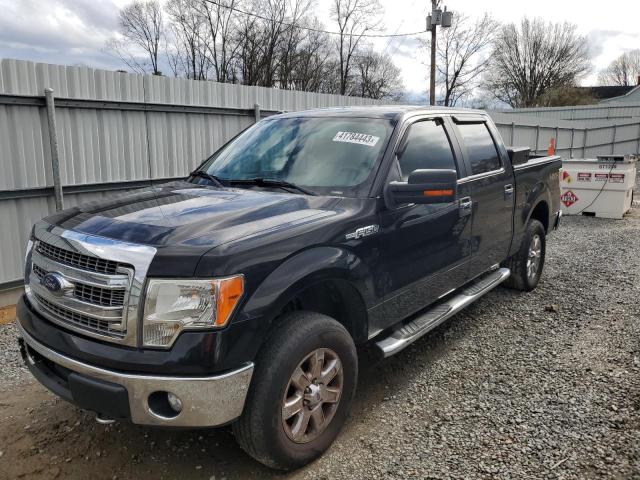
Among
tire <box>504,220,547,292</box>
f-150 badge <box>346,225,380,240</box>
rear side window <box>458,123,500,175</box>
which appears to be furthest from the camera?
tire <box>504,220,547,292</box>

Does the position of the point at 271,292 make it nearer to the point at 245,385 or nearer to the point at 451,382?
the point at 245,385

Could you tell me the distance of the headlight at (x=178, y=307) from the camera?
225cm

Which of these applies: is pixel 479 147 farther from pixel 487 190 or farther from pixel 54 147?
pixel 54 147

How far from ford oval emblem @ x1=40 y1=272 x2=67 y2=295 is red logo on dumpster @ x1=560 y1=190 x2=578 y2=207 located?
11.1m

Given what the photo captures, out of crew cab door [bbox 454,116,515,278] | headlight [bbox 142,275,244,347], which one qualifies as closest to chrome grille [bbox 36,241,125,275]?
headlight [bbox 142,275,244,347]

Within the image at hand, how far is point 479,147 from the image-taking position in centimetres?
458

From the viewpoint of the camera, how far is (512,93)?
57.5 m

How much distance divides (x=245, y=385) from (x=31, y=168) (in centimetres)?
461

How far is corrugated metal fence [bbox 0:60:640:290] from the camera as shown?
18.1ft

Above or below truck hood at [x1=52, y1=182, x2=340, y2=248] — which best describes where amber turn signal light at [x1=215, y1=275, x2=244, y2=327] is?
below

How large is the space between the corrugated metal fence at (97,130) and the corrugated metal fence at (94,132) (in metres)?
0.01

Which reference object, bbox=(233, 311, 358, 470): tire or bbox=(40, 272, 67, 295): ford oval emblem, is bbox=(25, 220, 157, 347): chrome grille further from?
bbox=(233, 311, 358, 470): tire

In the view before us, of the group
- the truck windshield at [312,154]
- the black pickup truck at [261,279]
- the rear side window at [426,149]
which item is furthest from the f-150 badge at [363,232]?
the rear side window at [426,149]

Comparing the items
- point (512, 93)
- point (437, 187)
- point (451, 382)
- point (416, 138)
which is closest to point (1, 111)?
point (416, 138)
